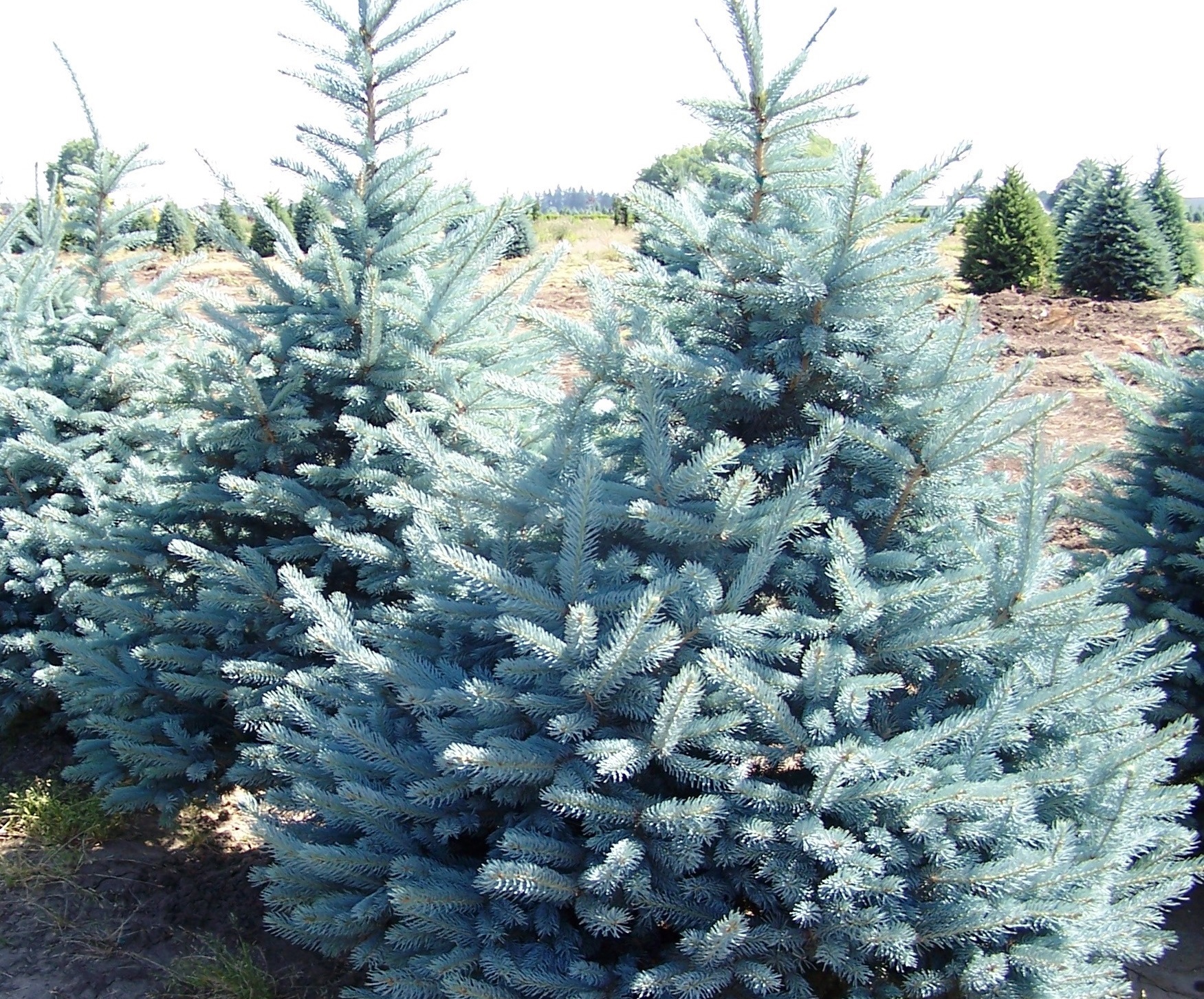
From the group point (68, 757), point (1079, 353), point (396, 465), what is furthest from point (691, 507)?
point (1079, 353)

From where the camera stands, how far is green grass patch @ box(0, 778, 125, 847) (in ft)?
13.8

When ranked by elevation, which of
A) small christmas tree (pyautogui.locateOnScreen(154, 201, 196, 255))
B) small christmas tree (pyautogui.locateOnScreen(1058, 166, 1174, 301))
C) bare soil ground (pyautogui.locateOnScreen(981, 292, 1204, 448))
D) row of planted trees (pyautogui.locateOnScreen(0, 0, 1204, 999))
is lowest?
row of planted trees (pyautogui.locateOnScreen(0, 0, 1204, 999))

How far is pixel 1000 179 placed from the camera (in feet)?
38.9

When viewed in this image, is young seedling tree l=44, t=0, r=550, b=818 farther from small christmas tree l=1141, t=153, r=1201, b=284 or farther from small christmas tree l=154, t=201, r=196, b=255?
small christmas tree l=154, t=201, r=196, b=255

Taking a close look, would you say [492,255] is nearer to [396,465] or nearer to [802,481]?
[396,465]

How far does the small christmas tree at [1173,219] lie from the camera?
1212 cm

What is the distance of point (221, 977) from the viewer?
123 inches

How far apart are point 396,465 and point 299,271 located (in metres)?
1.06

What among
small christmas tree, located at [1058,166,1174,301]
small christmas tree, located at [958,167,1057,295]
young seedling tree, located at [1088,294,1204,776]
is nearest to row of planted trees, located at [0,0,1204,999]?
young seedling tree, located at [1088,294,1204,776]

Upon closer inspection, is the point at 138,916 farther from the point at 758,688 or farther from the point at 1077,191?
the point at 1077,191

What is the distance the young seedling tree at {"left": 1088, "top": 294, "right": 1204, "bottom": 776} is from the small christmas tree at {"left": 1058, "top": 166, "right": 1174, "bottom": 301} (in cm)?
832

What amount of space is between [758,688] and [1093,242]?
11.5 m

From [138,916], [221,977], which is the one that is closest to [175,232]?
[138,916]

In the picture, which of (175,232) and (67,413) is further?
(175,232)
